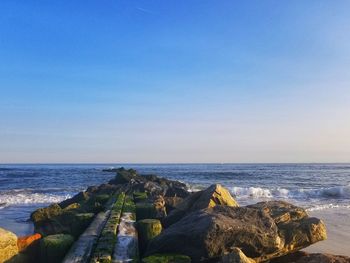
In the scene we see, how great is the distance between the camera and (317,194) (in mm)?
30172

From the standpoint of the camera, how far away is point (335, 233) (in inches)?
492

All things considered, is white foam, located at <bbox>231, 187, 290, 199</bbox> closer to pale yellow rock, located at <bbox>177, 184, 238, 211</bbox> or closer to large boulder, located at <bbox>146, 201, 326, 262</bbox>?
pale yellow rock, located at <bbox>177, 184, 238, 211</bbox>

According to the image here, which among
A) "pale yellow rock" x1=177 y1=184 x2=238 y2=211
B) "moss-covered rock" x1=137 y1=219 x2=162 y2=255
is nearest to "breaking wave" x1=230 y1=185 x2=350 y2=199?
"pale yellow rock" x1=177 y1=184 x2=238 y2=211

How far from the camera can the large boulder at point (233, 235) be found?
6824 mm

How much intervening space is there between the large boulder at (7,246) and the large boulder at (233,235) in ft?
7.15

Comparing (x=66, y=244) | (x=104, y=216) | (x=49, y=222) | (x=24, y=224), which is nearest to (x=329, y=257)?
(x=66, y=244)

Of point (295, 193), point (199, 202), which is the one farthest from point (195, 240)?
point (295, 193)

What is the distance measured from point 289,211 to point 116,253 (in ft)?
13.7

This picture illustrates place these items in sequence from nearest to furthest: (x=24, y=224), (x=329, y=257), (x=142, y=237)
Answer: (x=329, y=257) < (x=142, y=237) < (x=24, y=224)

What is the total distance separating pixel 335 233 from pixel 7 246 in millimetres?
9452

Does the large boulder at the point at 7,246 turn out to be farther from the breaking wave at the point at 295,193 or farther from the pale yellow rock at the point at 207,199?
the breaking wave at the point at 295,193

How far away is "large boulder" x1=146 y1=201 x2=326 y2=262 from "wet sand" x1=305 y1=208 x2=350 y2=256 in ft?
6.37

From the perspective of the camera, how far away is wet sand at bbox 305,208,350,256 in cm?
1016

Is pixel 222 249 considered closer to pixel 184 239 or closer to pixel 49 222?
pixel 184 239
